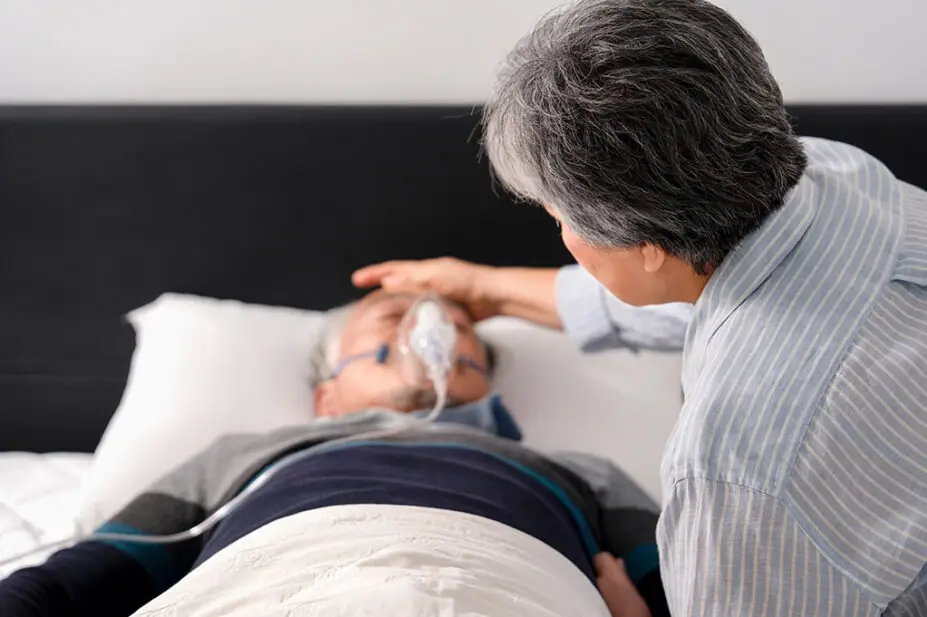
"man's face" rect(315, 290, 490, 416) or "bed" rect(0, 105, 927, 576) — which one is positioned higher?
"bed" rect(0, 105, 927, 576)

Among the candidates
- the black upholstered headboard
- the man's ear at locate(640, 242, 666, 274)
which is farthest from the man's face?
the man's ear at locate(640, 242, 666, 274)

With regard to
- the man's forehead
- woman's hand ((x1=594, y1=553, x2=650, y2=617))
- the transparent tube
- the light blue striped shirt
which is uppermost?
the light blue striped shirt

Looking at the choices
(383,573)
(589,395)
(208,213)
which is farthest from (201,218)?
(383,573)

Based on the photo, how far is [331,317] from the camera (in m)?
1.78

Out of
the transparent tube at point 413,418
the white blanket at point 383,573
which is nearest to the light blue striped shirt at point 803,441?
the white blanket at point 383,573

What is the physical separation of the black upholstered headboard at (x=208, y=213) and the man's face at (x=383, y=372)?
212 millimetres

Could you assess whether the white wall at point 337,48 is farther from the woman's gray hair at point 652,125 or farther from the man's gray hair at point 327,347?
the woman's gray hair at point 652,125

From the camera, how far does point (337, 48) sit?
1.77 metres

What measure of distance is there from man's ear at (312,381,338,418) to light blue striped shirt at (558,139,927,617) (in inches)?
33.3

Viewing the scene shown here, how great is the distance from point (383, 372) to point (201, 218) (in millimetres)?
518

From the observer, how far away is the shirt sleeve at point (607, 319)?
1377 millimetres

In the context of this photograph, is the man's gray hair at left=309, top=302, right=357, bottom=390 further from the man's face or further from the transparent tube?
the transparent tube

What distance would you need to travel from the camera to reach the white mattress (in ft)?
4.97

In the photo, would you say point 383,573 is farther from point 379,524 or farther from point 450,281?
point 450,281
